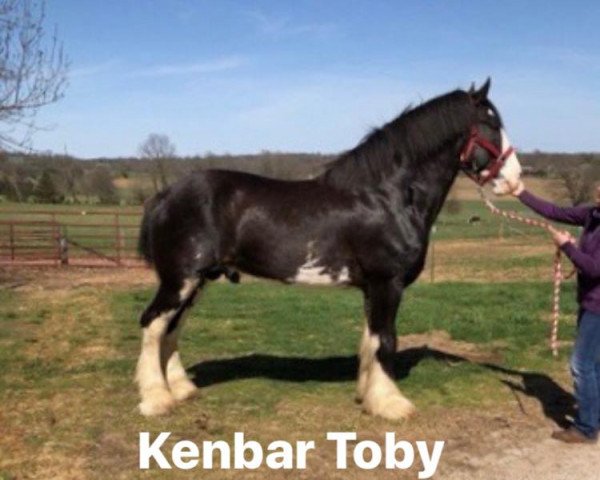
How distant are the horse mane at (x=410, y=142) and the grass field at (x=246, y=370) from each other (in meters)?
1.41

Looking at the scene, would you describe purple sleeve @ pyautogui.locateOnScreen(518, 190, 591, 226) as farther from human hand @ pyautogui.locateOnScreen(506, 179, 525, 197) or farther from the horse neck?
the horse neck

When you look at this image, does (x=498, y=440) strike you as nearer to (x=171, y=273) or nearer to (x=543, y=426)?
(x=543, y=426)

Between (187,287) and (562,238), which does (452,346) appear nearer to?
(562,238)

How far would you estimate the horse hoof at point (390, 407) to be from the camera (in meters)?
5.31

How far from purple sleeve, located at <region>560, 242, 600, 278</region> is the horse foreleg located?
1.36 metres

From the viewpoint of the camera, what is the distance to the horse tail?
5.64 m

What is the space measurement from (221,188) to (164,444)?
2.07 m

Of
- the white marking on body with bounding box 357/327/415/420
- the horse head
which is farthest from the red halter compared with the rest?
the white marking on body with bounding box 357/327/415/420

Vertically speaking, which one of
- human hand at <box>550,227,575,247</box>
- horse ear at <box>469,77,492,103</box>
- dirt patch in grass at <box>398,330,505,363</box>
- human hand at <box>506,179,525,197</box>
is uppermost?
horse ear at <box>469,77,492,103</box>

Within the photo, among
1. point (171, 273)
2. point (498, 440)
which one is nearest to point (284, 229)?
point (171, 273)

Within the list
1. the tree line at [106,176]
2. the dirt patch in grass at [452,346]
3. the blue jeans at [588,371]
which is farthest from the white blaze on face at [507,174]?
the tree line at [106,176]

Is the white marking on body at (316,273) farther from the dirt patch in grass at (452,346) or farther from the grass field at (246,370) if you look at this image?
the dirt patch in grass at (452,346)

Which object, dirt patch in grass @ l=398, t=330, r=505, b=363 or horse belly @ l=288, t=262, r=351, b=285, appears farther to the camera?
dirt patch in grass @ l=398, t=330, r=505, b=363

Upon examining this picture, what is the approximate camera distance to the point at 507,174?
545 centimetres
